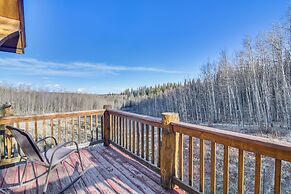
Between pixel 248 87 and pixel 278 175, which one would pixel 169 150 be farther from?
pixel 248 87

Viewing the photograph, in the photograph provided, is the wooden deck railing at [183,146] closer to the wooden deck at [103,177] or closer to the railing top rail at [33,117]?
the railing top rail at [33,117]

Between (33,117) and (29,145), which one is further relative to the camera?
(33,117)

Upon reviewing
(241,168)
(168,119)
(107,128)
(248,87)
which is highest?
(248,87)

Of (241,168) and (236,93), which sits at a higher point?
(236,93)

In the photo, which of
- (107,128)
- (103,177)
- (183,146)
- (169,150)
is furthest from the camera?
(107,128)

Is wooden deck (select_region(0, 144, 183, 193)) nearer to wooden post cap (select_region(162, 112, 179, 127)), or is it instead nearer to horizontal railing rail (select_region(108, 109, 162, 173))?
horizontal railing rail (select_region(108, 109, 162, 173))

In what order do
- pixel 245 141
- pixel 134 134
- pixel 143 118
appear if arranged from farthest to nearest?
pixel 134 134 → pixel 143 118 → pixel 245 141

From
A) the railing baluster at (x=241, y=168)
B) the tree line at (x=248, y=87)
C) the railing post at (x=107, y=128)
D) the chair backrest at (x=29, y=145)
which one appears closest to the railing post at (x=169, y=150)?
the railing baluster at (x=241, y=168)

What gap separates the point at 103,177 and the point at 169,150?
113 cm

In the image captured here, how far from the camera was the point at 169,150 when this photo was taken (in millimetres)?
2256

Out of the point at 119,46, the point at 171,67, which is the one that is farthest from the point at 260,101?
the point at 171,67

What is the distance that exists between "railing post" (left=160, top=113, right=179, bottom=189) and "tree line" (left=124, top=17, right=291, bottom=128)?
12.1 metres

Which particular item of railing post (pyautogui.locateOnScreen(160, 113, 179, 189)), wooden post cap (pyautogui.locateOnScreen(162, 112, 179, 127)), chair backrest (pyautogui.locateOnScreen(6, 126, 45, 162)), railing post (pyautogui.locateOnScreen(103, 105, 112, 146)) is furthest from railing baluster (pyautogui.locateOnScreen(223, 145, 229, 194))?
railing post (pyautogui.locateOnScreen(103, 105, 112, 146))

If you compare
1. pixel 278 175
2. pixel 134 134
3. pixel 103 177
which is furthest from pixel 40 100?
pixel 278 175
